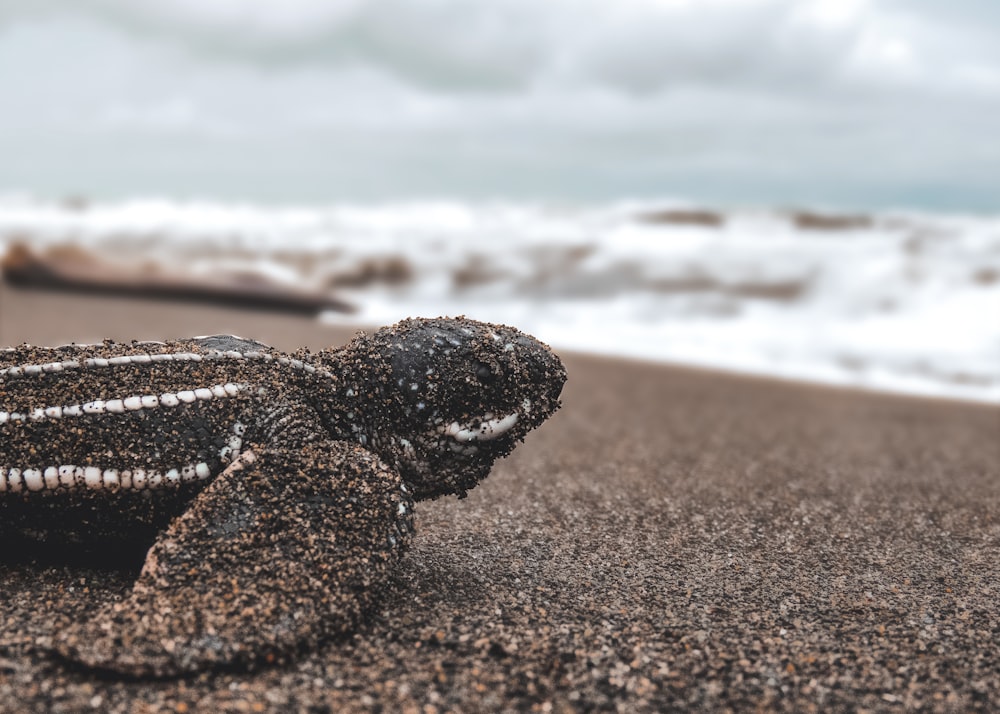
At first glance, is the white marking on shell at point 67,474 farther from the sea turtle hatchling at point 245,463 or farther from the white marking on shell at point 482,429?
the white marking on shell at point 482,429

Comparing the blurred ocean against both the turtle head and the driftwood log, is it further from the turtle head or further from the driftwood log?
the turtle head

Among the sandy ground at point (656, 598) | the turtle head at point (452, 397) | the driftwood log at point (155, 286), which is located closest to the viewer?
the sandy ground at point (656, 598)

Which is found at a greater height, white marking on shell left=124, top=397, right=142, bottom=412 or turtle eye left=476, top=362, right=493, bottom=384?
turtle eye left=476, top=362, right=493, bottom=384

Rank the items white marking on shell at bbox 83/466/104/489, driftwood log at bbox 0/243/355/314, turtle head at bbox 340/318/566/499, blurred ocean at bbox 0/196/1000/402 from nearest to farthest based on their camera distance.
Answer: white marking on shell at bbox 83/466/104/489
turtle head at bbox 340/318/566/499
blurred ocean at bbox 0/196/1000/402
driftwood log at bbox 0/243/355/314

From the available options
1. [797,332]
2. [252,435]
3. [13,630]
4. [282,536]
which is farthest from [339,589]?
[797,332]

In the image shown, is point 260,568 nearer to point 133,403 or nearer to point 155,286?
point 133,403

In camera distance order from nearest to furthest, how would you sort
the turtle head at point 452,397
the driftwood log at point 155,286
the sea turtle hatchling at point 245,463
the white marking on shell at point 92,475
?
the sea turtle hatchling at point 245,463
the white marking on shell at point 92,475
the turtle head at point 452,397
the driftwood log at point 155,286

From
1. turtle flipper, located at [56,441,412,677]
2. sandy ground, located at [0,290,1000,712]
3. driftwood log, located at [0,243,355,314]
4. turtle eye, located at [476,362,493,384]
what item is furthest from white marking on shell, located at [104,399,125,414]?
driftwood log, located at [0,243,355,314]

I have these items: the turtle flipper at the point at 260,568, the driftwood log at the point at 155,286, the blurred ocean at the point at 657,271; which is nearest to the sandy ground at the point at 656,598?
the turtle flipper at the point at 260,568
